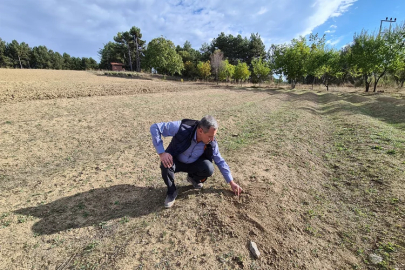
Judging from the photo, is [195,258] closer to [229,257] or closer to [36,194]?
[229,257]

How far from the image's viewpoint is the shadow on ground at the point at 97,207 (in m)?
3.08

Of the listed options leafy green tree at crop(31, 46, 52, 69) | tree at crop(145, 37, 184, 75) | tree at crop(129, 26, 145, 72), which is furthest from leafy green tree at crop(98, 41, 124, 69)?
tree at crop(145, 37, 184, 75)

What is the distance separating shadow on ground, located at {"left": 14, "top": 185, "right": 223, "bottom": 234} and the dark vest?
91 cm

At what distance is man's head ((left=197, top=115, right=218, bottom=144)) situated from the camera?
107 inches

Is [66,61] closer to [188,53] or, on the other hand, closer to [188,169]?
[188,53]

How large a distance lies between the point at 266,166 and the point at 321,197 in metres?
1.26


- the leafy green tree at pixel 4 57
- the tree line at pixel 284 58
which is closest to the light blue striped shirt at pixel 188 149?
the tree line at pixel 284 58

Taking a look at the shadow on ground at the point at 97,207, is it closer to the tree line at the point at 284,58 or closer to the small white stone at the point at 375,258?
the small white stone at the point at 375,258

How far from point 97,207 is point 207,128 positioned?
2.48m

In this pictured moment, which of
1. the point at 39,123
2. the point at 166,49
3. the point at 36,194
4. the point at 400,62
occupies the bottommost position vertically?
the point at 36,194

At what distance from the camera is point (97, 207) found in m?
3.46

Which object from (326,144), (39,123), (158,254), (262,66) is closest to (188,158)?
(158,254)

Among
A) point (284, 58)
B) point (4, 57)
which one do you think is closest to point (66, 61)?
point (4, 57)

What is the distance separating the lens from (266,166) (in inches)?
178
